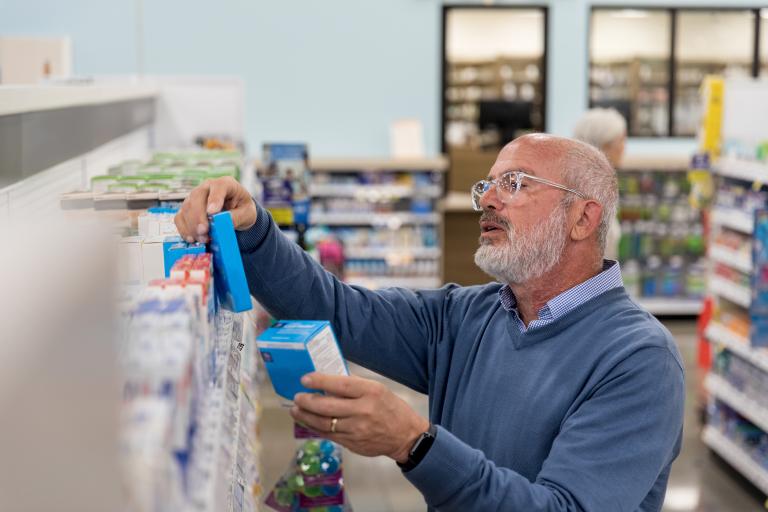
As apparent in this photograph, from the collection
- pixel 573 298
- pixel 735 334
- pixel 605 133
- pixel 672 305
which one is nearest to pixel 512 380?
pixel 573 298

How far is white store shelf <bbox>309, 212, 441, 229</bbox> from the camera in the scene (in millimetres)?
10023

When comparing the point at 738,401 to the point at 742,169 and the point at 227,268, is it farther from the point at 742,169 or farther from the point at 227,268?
the point at 227,268

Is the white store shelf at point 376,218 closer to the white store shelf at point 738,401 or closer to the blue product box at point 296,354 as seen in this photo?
the white store shelf at point 738,401

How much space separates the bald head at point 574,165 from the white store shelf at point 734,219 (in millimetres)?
3247

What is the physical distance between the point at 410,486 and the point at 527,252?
3.68 m

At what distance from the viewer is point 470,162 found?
10.7 meters

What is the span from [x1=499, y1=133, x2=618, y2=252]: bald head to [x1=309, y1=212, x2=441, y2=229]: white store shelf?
754 centimetres

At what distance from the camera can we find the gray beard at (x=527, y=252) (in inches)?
94.1

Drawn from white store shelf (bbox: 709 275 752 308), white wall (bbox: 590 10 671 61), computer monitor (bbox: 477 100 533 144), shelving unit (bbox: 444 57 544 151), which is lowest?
white store shelf (bbox: 709 275 752 308)

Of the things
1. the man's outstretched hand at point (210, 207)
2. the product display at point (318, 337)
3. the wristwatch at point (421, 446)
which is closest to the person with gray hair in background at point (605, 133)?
the product display at point (318, 337)

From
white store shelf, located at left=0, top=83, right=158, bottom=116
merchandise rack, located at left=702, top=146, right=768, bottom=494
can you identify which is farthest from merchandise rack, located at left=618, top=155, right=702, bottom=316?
white store shelf, located at left=0, top=83, right=158, bottom=116

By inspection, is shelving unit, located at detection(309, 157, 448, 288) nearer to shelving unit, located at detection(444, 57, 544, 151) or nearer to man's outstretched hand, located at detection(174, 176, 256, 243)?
shelving unit, located at detection(444, 57, 544, 151)

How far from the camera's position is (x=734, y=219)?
19.2ft

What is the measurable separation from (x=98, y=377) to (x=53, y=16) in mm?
11381
